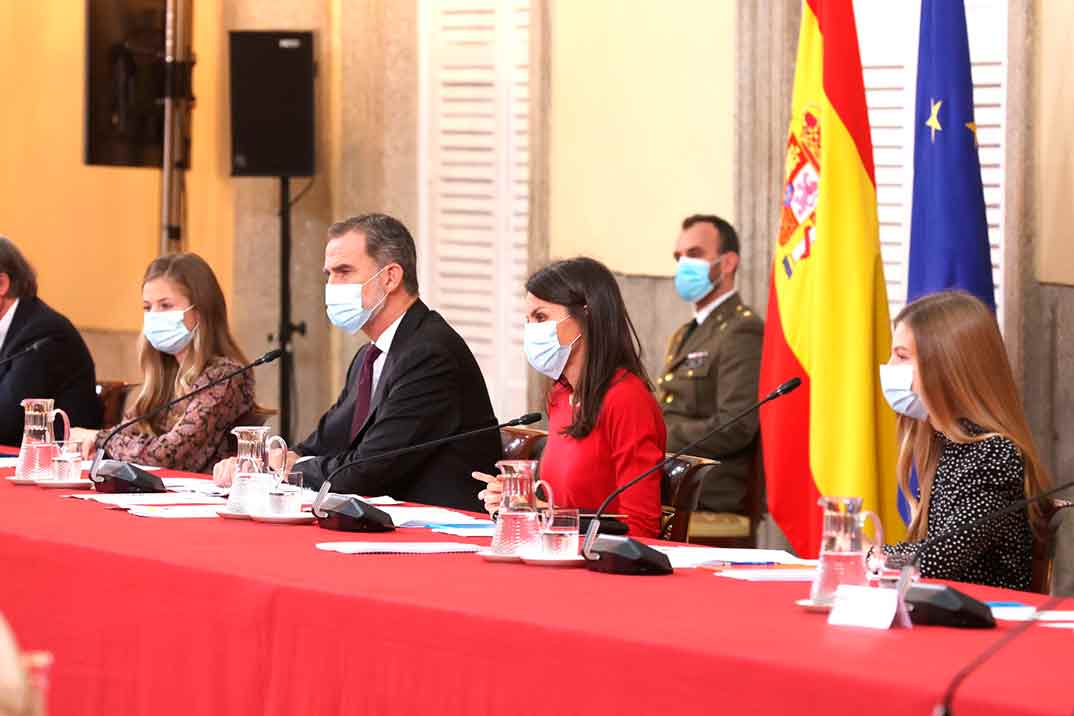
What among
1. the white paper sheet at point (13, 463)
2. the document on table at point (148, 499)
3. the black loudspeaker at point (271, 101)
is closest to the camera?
the document on table at point (148, 499)

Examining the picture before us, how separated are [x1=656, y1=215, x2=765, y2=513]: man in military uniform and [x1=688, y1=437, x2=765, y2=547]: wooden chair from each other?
0.05 meters

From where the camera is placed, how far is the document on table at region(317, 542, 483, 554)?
3.21 meters

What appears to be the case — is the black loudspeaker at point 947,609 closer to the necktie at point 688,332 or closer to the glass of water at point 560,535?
the glass of water at point 560,535

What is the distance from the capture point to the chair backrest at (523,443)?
4.54 m

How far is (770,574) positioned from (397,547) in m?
0.65

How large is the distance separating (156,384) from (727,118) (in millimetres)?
2308

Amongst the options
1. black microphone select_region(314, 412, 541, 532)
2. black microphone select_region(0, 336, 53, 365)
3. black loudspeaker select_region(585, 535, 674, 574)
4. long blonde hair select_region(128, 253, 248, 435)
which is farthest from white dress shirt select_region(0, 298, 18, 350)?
black loudspeaker select_region(585, 535, 674, 574)

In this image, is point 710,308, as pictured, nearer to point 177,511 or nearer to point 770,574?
point 177,511

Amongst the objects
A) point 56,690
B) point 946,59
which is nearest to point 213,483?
point 56,690

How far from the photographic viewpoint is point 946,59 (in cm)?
493

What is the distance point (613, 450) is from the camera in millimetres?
3994

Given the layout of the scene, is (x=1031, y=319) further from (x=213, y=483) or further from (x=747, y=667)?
(x=747, y=667)

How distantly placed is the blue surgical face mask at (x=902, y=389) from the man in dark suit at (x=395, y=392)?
3.52ft

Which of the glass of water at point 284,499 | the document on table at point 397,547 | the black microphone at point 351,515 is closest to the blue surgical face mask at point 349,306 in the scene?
the glass of water at point 284,499
